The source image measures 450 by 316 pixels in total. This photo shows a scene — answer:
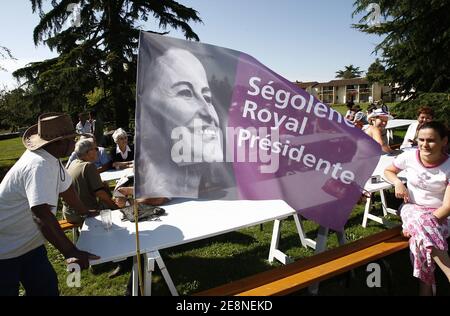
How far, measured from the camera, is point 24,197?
2.05m

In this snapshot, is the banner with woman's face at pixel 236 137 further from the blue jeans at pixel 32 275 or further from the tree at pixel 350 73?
the tree at pixel 350 73

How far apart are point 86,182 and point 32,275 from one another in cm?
139

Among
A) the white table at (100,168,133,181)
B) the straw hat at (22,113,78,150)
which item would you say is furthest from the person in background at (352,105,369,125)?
the straw hat at (22,113,78,150)

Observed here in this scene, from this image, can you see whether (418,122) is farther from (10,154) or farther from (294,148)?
(10,154)

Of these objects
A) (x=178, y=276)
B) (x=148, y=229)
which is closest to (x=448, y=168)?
(x=148, y=229)

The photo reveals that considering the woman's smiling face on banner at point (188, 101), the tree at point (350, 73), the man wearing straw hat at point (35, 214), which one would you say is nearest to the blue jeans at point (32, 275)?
the man wearing straw hat at point (35, 214)

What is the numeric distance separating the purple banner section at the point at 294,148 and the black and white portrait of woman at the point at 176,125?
13 centimetres

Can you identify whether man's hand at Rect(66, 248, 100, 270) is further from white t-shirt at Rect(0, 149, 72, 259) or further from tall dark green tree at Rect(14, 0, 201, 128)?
tall dark green tree at Rect(14, 0, 201, 128)

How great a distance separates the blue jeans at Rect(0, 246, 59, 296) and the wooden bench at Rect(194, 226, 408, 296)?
3.34 feet

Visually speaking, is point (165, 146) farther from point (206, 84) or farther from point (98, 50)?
point (98, 50)

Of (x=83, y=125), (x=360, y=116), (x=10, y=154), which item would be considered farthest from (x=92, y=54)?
(x=360, y=116)

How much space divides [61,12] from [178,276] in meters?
15.6

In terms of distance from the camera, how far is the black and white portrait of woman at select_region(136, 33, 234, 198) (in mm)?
2053
